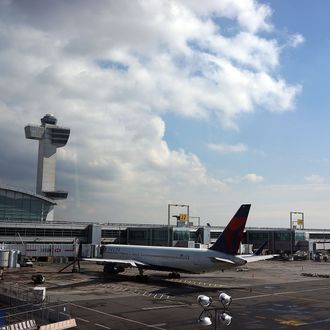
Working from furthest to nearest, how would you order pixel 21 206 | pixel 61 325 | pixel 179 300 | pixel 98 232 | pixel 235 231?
pixel 21 206 → pixel 98 232 → pixel 235 231 → pixel 179 300 → pixel 61 325

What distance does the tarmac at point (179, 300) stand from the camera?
3234 cm

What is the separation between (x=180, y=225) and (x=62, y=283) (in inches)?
3106

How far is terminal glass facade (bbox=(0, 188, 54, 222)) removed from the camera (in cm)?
13250

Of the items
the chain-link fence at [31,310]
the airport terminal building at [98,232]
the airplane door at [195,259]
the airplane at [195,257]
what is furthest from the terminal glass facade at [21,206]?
the chain-link fence at [31,310]

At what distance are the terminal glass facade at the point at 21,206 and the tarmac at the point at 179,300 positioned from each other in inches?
2805

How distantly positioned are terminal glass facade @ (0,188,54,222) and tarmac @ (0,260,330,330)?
71251 millimetres

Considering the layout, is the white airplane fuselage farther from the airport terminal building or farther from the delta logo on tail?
the airport terminal building

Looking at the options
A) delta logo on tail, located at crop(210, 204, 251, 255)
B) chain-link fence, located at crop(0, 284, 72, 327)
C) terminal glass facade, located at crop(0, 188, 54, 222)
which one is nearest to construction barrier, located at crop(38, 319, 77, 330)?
chain-link fence, located at crop(0, 284, 72, 327)

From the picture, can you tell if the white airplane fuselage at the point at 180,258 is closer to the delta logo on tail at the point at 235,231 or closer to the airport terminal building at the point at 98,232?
the delta logo on tail at the point at 235,231

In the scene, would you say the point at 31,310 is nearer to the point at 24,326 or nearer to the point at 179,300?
the point at 24,326

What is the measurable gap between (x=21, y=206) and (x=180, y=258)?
301ft

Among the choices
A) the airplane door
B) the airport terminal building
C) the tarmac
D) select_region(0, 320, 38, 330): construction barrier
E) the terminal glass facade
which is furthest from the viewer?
the terminal glass facade

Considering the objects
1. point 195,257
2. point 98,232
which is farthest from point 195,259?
point 98,232

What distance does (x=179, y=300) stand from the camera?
42938mm
